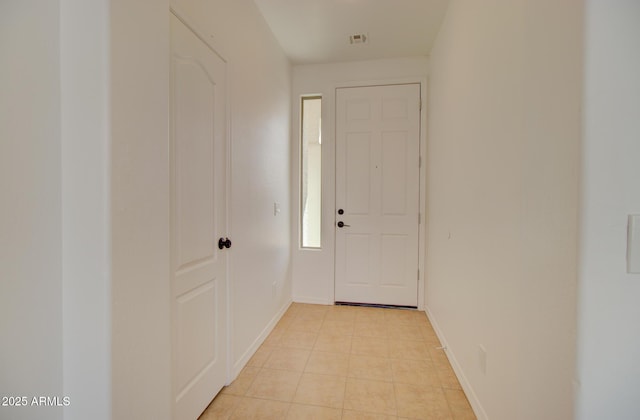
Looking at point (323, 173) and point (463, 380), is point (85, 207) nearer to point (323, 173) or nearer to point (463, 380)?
point (463, 380)

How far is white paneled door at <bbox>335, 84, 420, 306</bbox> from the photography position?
297cm

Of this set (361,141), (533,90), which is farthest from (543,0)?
(361,141)

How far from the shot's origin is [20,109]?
849 millimetres

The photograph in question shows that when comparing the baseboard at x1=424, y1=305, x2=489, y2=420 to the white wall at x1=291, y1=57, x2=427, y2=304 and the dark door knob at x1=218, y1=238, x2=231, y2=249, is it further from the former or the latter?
the dark door knob at x1=218, y1=238, x2=231, y2=249

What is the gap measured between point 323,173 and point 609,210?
99.3 inches

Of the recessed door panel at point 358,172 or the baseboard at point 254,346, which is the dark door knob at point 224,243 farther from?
the recessed door panel at point 358,172

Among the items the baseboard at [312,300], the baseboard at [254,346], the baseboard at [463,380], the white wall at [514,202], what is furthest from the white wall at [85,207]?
the baseboard at [312,300]

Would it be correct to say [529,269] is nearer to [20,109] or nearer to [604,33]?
[604,33]

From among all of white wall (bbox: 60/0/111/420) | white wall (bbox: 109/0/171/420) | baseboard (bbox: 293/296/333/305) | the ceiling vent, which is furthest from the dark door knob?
the ceiling vent

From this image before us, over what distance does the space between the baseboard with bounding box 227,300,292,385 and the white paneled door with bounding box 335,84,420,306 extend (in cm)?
76

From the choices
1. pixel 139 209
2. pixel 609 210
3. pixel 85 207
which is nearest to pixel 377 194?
pixel 609 210

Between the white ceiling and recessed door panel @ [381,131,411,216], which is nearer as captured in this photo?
the white ceiling

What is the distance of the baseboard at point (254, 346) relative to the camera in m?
1.83

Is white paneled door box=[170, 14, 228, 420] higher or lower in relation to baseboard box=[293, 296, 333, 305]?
higher
